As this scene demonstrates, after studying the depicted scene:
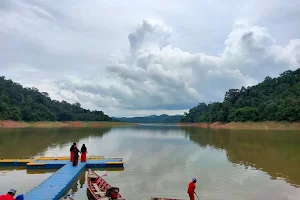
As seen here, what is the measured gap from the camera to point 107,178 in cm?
1725

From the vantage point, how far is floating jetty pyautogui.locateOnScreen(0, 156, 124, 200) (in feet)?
39.8

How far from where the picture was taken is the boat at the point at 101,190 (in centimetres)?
1102

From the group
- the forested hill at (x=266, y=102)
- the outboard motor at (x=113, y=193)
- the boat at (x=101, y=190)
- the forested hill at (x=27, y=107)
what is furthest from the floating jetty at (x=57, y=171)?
the forested hill at (x=27, y=107)

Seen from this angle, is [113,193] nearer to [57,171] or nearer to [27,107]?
[57,171]

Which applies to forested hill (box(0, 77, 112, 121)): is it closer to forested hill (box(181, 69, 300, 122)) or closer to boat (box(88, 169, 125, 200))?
forested hill (box(181, 69, 300, 122))

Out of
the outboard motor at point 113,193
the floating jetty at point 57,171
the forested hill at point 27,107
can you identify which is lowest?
the floating jetty at point 57,171

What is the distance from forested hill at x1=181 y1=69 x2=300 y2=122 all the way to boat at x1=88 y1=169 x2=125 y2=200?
3132 inches

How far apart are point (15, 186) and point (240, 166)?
16.7 m

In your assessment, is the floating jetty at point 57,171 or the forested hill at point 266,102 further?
the forested hill at point 266,102

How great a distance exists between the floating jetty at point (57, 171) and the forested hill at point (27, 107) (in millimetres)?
77159

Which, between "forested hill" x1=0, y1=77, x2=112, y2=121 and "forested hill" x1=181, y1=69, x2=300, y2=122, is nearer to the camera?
"forested hill" x1=181, y1=69, x2=300, y2=122

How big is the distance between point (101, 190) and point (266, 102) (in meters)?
98.7

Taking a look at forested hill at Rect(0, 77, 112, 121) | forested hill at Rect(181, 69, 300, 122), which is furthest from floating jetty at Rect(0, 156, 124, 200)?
forested hill at Rect(0, 77, 112, 121)

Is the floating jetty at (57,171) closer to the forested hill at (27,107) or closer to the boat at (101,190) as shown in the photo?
the boat at (101,190)
